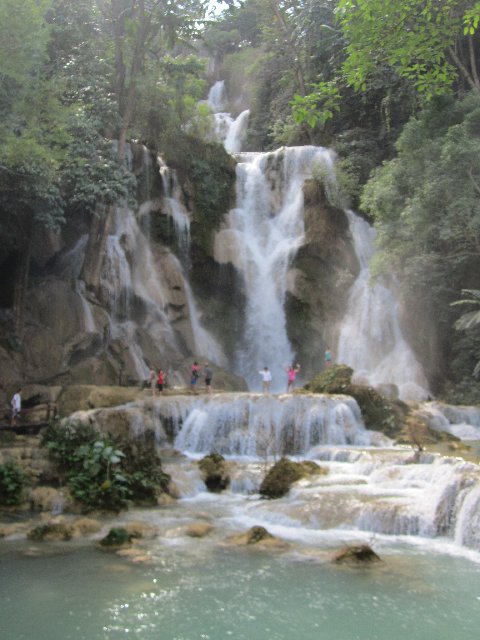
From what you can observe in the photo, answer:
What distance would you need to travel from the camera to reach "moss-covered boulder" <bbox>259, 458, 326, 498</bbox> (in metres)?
12.6

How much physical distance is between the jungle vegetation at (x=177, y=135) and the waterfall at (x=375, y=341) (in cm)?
94

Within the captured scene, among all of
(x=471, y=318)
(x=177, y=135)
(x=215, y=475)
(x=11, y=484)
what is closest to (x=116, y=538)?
(x=11, y=484)

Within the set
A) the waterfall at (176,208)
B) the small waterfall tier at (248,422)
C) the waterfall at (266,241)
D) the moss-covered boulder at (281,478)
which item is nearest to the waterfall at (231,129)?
the waterfall at (266,241)

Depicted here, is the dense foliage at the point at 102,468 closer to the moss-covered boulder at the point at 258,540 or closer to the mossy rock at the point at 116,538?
the mossy rock at the point at 116,538

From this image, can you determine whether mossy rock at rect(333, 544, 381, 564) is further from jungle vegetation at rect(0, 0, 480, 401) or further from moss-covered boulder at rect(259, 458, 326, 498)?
jungle vegetation at rect(0, 0, 480, 401)

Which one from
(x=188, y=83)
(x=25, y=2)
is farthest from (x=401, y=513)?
(x=188, y=83)

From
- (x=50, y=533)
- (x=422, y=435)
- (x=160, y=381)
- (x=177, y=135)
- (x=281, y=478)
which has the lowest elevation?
(x=50, y=533)

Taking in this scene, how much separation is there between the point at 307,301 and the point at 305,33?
590 inches

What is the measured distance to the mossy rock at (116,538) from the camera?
962cm

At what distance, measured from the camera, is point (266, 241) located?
2911 cm

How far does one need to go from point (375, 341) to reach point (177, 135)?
12.2 m

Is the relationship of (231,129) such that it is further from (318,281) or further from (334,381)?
(334,381)

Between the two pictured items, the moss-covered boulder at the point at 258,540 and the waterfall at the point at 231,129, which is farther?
the waterfall at the point at 231,129

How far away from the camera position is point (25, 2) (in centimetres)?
1778
